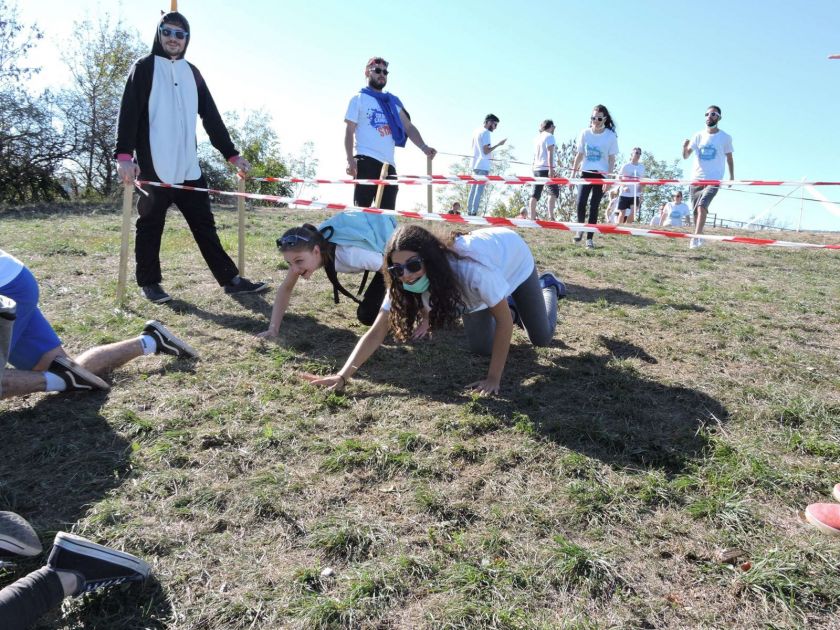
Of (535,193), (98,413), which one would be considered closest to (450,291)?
(98,413)

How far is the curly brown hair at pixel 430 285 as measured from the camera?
10.4 feet

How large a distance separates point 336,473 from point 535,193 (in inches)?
339

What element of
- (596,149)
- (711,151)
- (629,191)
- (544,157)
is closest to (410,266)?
(596,149)

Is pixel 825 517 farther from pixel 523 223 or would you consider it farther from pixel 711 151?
pixel 711 151

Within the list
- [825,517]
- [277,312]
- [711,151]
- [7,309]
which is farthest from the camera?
[711,151]

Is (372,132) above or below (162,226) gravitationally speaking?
above

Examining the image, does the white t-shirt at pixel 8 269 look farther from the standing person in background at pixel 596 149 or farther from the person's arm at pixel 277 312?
the standing person in background at pixel 596 149

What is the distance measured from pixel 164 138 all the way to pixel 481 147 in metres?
6.88

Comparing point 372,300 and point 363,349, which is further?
point 372,300

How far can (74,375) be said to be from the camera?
338 centimetres

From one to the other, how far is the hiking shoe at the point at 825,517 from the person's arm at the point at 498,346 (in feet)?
5.15

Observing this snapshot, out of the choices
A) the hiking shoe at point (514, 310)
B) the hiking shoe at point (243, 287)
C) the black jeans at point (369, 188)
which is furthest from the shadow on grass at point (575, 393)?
the black jeans at point (369, 188)

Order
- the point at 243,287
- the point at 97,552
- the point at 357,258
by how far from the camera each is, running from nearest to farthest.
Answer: the point at 97,552, the point at 357,258, the point at 243,287

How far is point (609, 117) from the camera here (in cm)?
861
